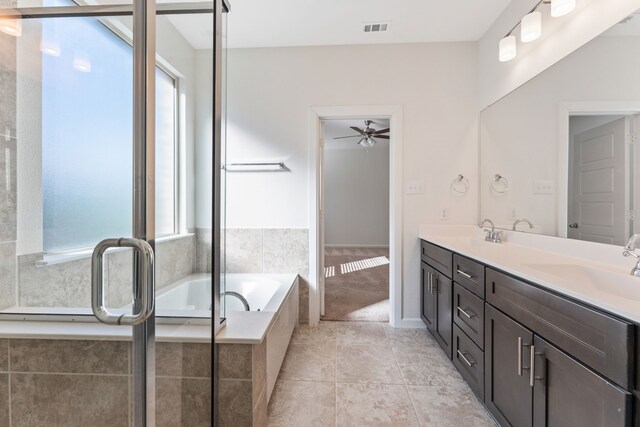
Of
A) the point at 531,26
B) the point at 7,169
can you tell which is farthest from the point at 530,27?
the point at 7,169

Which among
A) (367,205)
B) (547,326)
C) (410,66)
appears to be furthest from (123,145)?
(367,205)

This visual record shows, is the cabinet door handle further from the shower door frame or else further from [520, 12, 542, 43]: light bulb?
[520, 12, 542, 43]: light bulb

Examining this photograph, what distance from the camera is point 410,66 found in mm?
2529

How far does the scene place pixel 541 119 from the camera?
5.91ft

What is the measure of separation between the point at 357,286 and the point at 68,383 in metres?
3.10

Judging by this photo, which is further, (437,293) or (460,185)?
(460,185)

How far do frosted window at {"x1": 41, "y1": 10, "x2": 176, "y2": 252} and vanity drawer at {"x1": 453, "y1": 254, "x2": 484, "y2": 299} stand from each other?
1576 millimetres

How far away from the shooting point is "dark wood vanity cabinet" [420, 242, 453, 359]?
1924mm

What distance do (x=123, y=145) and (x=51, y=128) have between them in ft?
1.26

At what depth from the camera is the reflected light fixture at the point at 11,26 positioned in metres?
1.07

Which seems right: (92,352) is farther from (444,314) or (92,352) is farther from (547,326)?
(444,314)

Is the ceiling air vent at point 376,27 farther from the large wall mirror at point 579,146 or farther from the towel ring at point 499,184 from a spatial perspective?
the towel ring at point 499,184

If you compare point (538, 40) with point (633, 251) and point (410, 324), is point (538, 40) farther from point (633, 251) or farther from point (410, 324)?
point (410, 324)

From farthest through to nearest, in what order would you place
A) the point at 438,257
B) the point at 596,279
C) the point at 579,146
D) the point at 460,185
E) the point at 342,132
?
the point at 342,132 < the point at 460,185 < the point at 438,257 < the point at 579,146 < the point at 596,279
